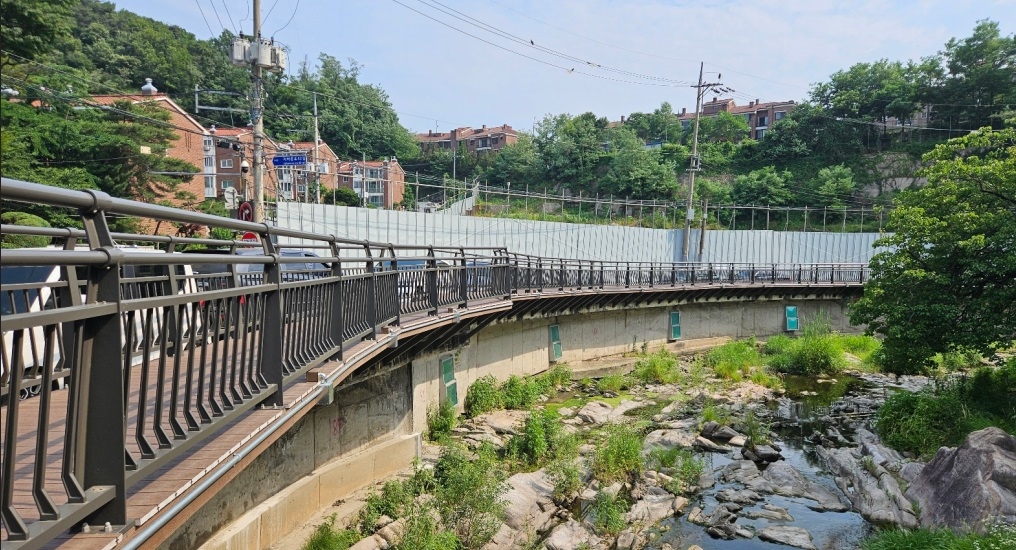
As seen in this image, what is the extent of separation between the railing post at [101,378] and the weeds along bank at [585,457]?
694cm

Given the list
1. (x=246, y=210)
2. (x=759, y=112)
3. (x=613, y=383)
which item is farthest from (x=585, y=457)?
(x=759, y=112)

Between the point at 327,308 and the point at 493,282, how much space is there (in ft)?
34.9

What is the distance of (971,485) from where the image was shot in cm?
1236

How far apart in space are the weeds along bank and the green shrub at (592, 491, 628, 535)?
23 mm

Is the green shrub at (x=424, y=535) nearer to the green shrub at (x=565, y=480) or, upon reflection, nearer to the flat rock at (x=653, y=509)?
the green shrub at (x=565, y=480)

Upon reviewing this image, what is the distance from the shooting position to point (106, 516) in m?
3.04

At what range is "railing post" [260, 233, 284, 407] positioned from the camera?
535cm

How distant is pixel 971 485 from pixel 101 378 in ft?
46.6

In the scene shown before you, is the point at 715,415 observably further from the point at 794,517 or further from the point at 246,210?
the point at 246,210

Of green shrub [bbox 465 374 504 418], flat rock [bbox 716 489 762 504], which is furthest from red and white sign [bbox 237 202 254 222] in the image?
flat rock [bbox 716 489 762 504]

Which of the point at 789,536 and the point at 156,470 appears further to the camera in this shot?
the point at 789,536

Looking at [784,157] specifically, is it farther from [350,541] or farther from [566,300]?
[350,541]

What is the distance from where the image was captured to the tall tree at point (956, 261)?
1780cm

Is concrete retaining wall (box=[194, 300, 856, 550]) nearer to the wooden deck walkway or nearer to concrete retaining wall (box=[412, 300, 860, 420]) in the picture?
concrete retaining wall (box=[412, 300, 860, 420])
